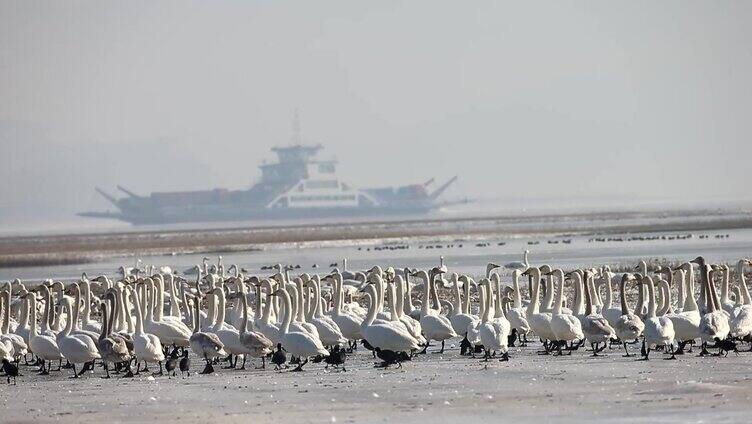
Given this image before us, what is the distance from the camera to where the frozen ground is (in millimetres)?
13719

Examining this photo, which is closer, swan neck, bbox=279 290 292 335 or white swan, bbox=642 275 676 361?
white swan, bbox=642 275 676 361

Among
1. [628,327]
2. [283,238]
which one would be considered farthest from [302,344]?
[283,238]

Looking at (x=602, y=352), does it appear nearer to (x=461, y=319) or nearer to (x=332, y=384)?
(x=461, y=319)

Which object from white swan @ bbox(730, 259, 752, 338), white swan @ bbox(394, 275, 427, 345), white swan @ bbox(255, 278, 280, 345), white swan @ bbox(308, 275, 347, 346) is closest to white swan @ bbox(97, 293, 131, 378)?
white swan @ bbox(255, 278, 280, 345)

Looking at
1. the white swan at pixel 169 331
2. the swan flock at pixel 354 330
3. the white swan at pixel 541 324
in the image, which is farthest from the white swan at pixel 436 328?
the white swan at pixel 169 331

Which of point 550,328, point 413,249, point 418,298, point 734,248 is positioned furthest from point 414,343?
point 413,249

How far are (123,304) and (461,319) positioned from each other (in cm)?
464

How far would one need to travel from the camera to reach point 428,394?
15.3m

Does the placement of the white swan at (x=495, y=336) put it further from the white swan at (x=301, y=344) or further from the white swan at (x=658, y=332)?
the white swan at (x=301, y=344)

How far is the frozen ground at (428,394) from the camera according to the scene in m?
13.7

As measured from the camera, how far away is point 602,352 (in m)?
18.8

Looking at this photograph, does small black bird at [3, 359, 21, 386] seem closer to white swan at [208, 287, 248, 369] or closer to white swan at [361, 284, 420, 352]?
white swan at [208, 287, 248, 369]

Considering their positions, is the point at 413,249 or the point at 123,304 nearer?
the point at 123,304

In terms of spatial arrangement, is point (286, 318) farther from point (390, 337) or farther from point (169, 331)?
point (169, 331)
